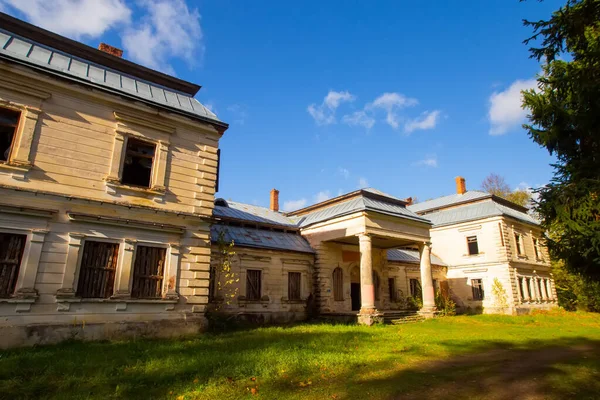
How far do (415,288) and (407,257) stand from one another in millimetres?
2623

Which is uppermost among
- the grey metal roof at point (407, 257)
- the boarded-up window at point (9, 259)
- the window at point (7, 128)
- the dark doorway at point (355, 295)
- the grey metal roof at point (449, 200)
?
the grey metal roof at point (449, 200)

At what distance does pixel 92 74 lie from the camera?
13.1 m

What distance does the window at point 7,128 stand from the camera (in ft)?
36.2

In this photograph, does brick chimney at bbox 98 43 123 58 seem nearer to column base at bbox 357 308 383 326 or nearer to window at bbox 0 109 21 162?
window at bbox 0 109 21 162

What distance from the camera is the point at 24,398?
5.94 m

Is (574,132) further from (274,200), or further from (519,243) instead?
(274,200)

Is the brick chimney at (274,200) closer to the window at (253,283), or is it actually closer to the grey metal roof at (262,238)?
the grey metal roof at (262,238)

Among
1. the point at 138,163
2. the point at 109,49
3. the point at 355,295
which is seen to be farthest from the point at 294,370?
the point at 355,295

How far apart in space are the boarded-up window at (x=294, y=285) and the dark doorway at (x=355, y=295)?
191 inches

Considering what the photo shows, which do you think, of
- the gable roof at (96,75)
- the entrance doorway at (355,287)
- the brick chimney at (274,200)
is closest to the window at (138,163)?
the gable roof at (96,75)

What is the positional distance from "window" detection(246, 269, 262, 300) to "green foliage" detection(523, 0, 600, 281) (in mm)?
14014

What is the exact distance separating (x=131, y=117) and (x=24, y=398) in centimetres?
990

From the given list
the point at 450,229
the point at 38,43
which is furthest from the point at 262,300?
the point at 450,229

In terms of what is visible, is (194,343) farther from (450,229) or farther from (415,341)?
(450,229)
